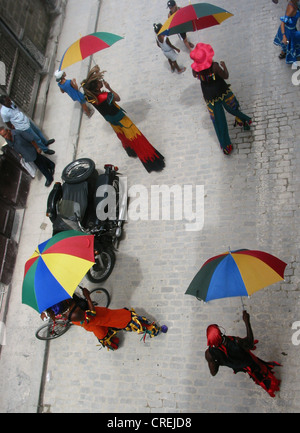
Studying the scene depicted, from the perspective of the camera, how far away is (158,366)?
5832mm

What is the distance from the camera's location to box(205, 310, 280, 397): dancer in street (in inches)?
169

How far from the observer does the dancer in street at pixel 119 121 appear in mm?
6438

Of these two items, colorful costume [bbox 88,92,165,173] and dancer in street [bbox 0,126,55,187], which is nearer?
colorful costume [bbox 88,92,165,173]

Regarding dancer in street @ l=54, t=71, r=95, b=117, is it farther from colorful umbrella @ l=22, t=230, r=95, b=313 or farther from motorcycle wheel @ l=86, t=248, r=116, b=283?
colorful umbrella @ l=22, t=230, r=95, b=313

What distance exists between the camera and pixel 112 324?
18.1 ft

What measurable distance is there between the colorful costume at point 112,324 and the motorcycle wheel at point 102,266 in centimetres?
114

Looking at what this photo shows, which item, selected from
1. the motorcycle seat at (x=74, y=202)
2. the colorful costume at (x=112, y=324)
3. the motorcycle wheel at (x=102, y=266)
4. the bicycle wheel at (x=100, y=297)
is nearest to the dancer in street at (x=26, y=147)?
the motorcycle seat at (x=74, y=202)

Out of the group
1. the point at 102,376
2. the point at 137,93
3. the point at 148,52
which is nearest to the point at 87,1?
the point at 148,52

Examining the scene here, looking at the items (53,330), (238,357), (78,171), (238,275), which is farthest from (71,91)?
(238,357)

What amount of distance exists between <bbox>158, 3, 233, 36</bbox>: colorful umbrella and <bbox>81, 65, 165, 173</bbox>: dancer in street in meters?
1.50

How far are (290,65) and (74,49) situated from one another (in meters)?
4.50

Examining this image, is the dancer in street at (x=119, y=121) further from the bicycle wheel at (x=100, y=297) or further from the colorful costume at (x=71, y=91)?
the bicycle wheel at (x=100, y=297)

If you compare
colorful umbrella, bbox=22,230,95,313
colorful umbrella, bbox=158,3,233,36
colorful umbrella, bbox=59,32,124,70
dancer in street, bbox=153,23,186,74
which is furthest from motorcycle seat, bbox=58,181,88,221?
dancer in street, bbox=153,23,186,74
